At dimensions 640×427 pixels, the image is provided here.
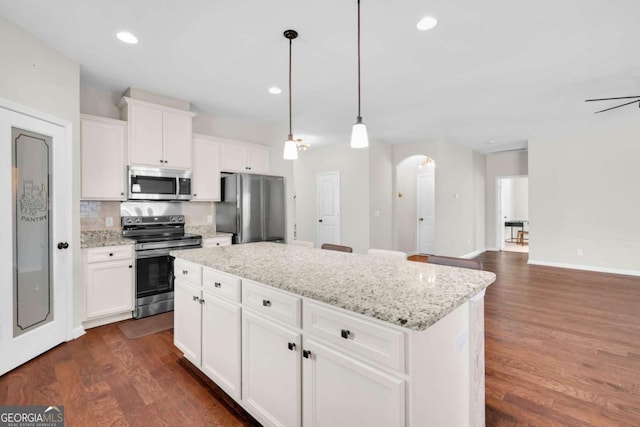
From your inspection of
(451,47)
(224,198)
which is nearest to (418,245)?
(224,198)

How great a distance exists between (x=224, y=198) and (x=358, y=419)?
3.68 metres

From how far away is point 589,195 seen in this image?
5590mm

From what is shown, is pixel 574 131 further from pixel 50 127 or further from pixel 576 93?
pixel 50 127

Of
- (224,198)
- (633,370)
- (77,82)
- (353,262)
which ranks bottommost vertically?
(633,370)

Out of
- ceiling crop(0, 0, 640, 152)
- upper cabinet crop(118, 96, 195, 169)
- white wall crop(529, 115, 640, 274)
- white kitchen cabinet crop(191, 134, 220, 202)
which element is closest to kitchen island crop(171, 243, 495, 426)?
ceiling crop(0, 0, 640, 152)

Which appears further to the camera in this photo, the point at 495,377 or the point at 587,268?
the point at 587,268

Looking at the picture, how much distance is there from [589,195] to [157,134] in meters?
7.26

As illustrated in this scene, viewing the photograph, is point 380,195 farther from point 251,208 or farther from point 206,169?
point 206,169

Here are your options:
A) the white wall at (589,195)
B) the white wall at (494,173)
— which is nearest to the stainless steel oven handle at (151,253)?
the white wall at (589,195)

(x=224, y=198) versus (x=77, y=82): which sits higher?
(x=77, y=82)

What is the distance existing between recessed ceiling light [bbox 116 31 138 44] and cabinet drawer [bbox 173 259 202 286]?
6.15 feet

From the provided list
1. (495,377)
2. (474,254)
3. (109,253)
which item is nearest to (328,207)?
(474,254)

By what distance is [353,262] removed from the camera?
1.99 meters

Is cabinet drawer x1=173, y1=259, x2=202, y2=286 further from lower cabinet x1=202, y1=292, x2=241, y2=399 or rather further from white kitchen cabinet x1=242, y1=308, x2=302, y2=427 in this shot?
white kitchen cabinet x1=242, y1=308, x2=302, y2=427
